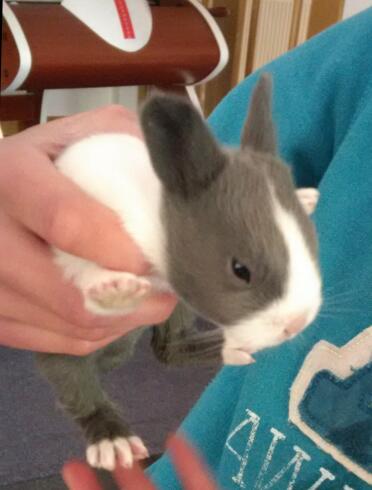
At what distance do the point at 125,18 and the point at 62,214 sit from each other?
1.99 meters

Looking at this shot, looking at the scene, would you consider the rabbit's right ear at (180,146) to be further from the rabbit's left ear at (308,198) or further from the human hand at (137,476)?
the human hand at (137,476)

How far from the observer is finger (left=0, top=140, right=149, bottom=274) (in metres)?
0.50

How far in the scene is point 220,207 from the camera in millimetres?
505

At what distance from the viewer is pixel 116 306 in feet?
1.64

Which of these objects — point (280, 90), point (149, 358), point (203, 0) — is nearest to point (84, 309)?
point (280, 90)

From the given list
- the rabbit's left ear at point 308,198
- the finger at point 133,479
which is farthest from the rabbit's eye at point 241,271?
the finger at point 133,479

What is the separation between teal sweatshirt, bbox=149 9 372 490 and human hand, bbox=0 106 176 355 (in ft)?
0.64

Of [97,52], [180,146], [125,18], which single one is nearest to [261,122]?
[180,146]

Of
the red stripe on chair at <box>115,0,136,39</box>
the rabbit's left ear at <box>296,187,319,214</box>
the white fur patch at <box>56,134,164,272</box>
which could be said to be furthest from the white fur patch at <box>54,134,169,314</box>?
the red stripe on chair at <box>115,0,136,39</box>

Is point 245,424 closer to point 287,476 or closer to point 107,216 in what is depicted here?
point 287,476

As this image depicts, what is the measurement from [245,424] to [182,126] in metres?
0.36

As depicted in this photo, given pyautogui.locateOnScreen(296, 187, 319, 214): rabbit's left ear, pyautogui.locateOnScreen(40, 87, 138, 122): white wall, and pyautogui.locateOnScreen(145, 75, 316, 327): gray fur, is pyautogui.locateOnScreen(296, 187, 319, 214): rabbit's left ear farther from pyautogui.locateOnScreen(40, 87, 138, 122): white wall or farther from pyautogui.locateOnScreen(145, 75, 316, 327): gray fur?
pyautogui.locateOnScreen(40, 87, 138, 122): white wall

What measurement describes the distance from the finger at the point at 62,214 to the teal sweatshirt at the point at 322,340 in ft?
0.75

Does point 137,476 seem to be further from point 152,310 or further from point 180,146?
point 180,146
